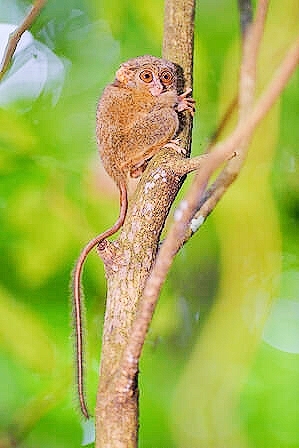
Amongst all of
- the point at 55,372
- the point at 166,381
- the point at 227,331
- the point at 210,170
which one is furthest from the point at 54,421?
the point at 210,170

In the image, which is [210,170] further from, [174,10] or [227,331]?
[227,331]

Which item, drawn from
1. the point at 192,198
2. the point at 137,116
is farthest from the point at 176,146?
the point at 192,198

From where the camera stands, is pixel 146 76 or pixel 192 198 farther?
pixel 146 76

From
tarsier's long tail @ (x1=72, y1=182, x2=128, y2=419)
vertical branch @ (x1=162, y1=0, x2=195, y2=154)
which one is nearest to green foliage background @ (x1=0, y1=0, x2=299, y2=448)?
vertical branch @ (x1=162, y1=0, x2=195, y2=154)

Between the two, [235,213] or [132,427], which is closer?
[132,427]

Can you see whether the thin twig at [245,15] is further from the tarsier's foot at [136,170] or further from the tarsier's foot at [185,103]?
the tarsier's foot at [136,170]

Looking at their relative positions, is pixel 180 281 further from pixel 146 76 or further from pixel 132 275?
pixel 132 275

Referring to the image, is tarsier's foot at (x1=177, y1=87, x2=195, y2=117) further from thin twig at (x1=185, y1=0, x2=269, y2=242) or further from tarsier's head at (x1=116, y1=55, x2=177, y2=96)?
thin twig at (x1=185, y1=0, x2=269, y2=242)
